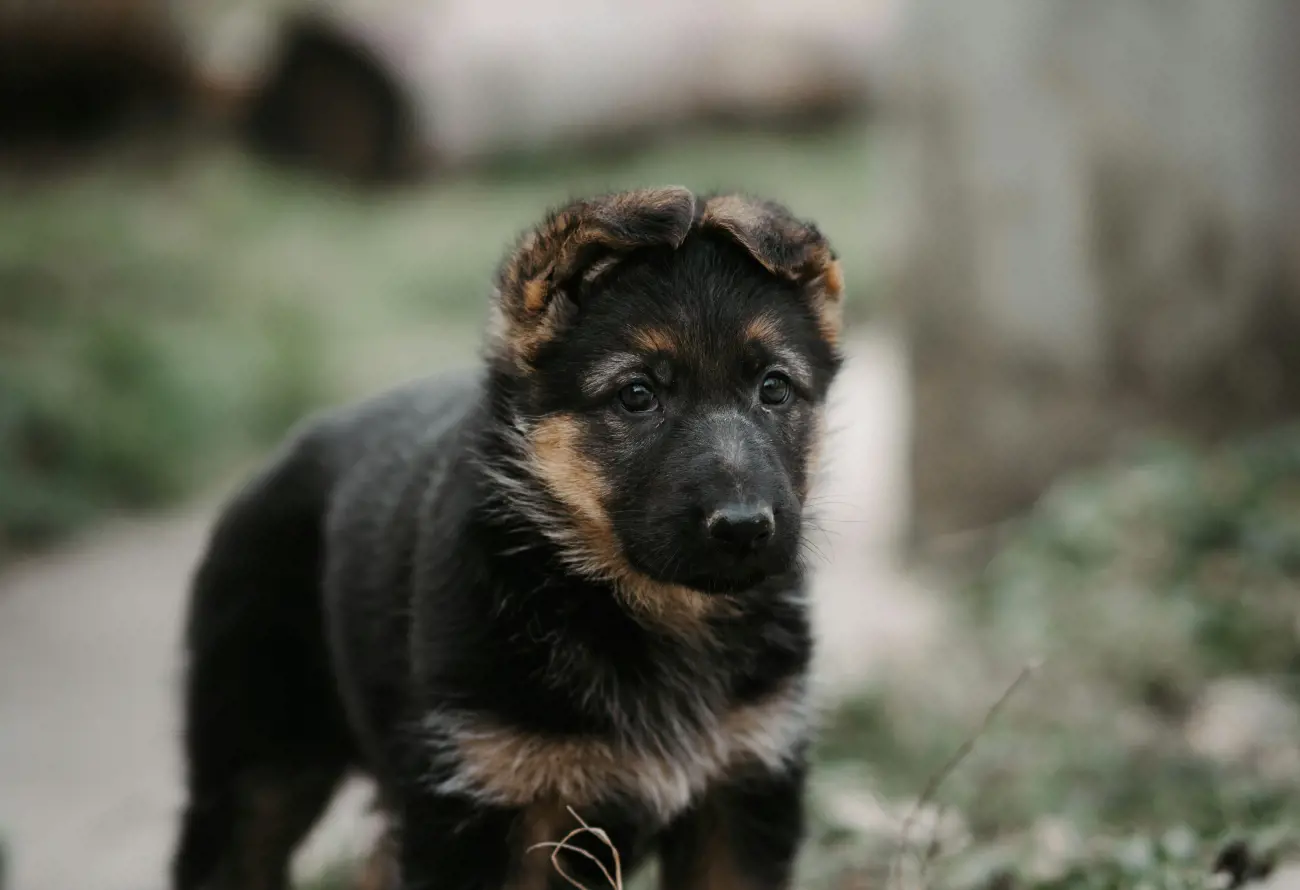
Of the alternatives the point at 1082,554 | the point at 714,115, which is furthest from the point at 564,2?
the point at 1082,554

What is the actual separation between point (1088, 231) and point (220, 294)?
8.09m

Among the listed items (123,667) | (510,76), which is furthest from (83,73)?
(123,667)

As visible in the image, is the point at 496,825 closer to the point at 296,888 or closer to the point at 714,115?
the point at 296,888

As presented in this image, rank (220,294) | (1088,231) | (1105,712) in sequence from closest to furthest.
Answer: (1105,712) → (1088,231) → (220,294)

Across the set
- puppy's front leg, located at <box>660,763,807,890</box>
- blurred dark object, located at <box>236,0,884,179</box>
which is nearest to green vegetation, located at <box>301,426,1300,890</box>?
puppy's front leg, located at <box>660,763,807,890</box>

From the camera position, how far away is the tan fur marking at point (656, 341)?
446cm

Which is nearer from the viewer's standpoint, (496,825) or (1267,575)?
(496,825)

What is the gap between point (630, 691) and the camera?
15.0 feet

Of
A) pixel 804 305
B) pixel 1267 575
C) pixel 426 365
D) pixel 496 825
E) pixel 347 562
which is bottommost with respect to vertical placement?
pixel 426 365

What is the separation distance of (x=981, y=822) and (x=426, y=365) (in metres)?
9.40

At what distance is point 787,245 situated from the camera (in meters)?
4.64

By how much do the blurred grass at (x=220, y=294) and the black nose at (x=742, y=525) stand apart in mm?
6171

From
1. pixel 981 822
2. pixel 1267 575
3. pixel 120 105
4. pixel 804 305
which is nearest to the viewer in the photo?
pixel 804 305

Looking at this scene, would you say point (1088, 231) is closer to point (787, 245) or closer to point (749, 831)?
point (787, 245)
